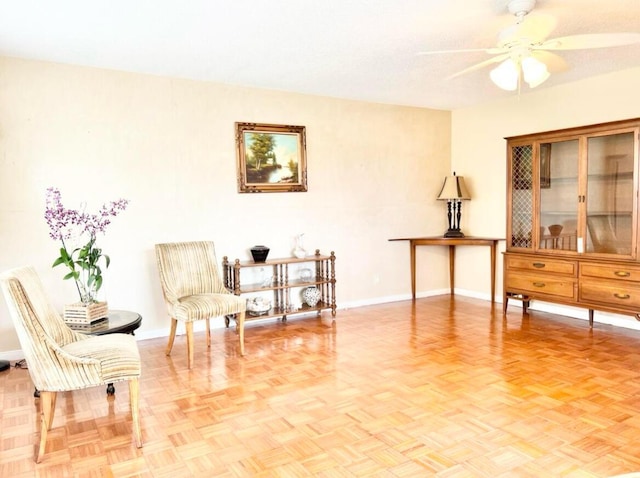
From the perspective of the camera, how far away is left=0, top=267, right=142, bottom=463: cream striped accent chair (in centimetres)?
218

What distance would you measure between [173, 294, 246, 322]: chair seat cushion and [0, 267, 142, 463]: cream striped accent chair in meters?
1.01

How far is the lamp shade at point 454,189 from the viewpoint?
5.66 metres

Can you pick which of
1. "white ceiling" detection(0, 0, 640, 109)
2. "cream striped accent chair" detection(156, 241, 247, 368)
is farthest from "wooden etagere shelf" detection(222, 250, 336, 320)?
"white ceiling" detection(0, 0, 640, 109)

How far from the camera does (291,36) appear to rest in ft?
10.7

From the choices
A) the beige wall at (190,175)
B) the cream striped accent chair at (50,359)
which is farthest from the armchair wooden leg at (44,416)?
the beige wall at (190,175)

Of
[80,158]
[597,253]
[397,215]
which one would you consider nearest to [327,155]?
[397,215]

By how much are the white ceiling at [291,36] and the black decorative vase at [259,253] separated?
5.08ft

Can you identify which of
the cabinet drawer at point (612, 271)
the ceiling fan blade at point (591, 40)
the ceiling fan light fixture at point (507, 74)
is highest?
the ceiling fan blade at point (591, 40)

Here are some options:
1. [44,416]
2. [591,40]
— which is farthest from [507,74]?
[44,416]

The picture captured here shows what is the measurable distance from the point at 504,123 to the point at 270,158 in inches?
106

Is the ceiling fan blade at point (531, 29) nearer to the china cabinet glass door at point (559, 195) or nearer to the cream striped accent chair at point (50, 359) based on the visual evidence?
the china cabinet glass door at point (559, 195)

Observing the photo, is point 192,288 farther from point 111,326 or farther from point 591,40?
point 591,40

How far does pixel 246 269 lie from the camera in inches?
186

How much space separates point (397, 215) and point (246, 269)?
6.61 ft
